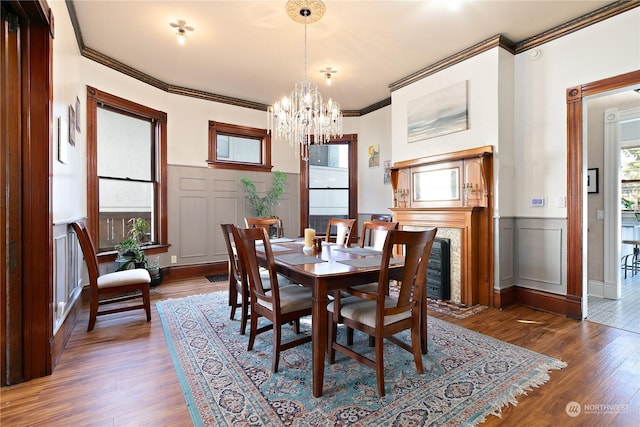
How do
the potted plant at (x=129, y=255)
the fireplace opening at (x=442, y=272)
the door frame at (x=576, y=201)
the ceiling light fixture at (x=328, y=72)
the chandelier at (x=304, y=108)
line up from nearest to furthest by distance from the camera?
1. the chandelier at (x=304, y=108)
2. the door frame at (x=576, y=201)
3. the fireplace opening at (x=442, y=272)
4. the potted plant at (x=129, y=255)
5. the ceiling light fixture at (x=328, y=72)

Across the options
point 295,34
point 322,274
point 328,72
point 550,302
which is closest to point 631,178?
point 550,302

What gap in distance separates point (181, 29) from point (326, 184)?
3536mm

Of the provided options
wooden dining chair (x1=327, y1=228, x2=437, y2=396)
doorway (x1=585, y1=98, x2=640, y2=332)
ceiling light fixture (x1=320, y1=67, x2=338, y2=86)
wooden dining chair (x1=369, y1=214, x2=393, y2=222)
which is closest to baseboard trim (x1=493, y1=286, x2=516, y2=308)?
doorway (x1=585, y1=98, x2=640, y2=332)

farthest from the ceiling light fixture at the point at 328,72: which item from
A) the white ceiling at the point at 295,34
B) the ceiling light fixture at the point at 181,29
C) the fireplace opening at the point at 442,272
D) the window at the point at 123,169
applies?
the fireplace opening at the point at 442,272

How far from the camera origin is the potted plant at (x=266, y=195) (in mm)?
5438

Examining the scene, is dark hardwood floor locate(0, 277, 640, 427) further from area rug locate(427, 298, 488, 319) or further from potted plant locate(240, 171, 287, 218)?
potted plant locate(240, 171, 287, 218)

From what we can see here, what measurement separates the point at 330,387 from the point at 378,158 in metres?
4.30

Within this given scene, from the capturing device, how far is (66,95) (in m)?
2.80

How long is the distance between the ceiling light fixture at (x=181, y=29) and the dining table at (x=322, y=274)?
8.21 feet

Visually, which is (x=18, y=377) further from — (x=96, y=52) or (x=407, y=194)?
(x=407, y=194)

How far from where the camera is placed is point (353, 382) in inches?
78.4

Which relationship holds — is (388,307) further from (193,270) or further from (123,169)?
(123,169)

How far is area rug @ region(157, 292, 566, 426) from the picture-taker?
5.52ft

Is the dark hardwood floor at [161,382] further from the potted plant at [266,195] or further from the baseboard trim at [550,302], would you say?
the potted plant at [266,195]
